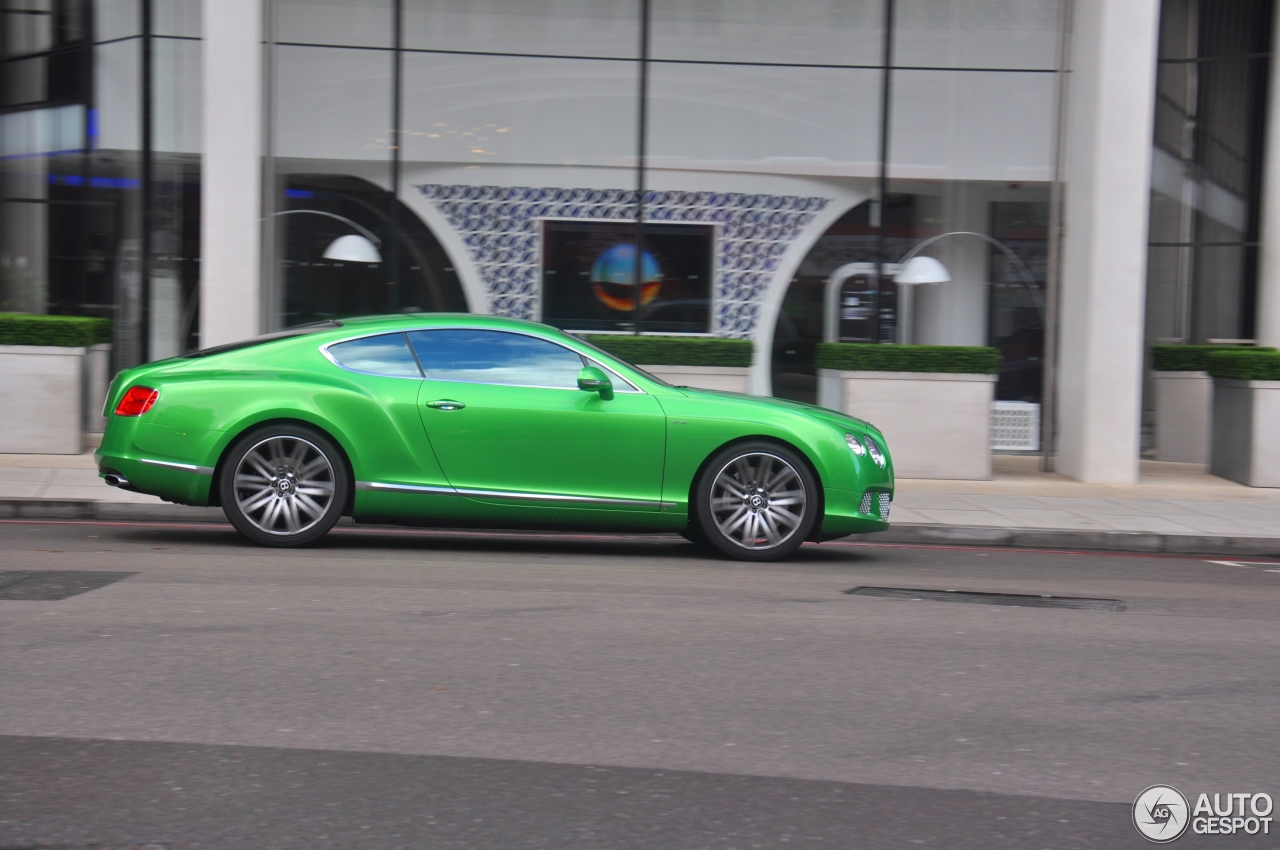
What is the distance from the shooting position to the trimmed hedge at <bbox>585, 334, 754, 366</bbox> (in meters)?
14.7

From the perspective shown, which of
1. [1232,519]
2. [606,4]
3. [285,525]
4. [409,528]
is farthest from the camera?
[606,4]

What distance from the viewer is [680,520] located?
8633mm

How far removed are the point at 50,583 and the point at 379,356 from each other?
250 cm

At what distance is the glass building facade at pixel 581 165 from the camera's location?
52.5 ft

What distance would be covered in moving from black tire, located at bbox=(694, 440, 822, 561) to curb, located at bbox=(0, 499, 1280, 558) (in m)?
1.77

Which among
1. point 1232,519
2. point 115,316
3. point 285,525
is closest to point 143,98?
point 115,316

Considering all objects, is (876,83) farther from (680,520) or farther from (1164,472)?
(680,520)

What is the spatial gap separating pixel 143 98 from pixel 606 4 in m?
5.63

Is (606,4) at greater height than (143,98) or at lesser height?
greater
